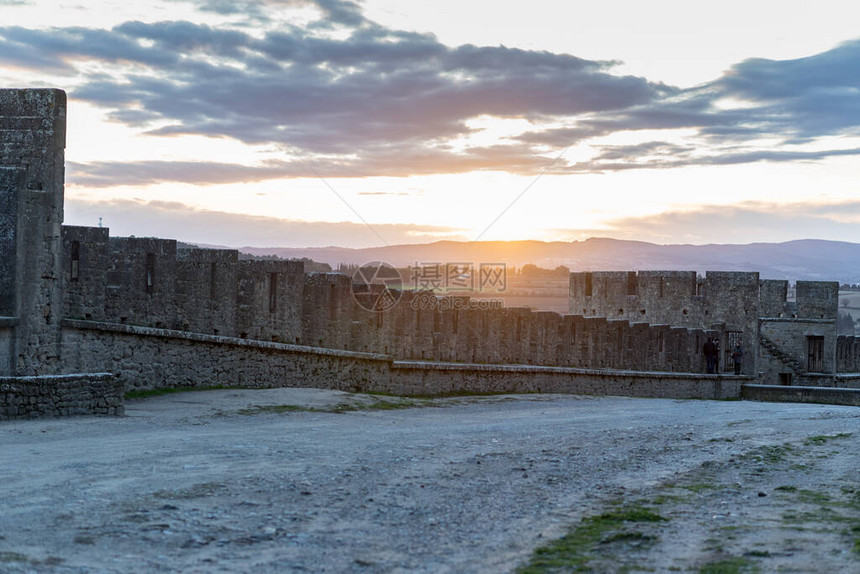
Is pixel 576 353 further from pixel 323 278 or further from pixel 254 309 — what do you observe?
pixel 254 309

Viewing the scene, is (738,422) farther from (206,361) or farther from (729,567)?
(729,567)

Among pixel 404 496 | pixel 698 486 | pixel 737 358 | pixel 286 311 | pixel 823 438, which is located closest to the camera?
pixel 404 496

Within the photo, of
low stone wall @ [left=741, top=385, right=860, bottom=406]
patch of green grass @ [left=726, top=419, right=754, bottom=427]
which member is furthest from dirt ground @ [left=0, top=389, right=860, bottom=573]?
low stone wall @ [left=741, top=385, right=860, bottom=406]

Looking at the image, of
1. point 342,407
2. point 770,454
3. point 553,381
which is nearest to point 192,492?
point 770,454

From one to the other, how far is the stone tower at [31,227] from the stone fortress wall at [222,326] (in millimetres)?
21

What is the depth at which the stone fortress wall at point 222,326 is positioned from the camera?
15.6 metres

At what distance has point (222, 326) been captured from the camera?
61.4ft

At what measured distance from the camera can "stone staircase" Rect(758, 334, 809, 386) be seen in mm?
38062

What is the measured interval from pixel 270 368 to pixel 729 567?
13451mm

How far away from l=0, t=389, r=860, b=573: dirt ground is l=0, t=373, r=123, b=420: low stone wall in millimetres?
332

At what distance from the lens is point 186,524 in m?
7.64

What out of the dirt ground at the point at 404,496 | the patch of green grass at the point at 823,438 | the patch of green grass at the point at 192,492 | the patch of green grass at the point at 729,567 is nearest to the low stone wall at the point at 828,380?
the patch of green grass at the point at 823,438

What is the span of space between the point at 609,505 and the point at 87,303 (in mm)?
10666

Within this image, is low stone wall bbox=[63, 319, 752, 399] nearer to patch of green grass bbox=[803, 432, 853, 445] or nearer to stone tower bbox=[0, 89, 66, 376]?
stone tower bbox=[0, 89, 66, 376]
